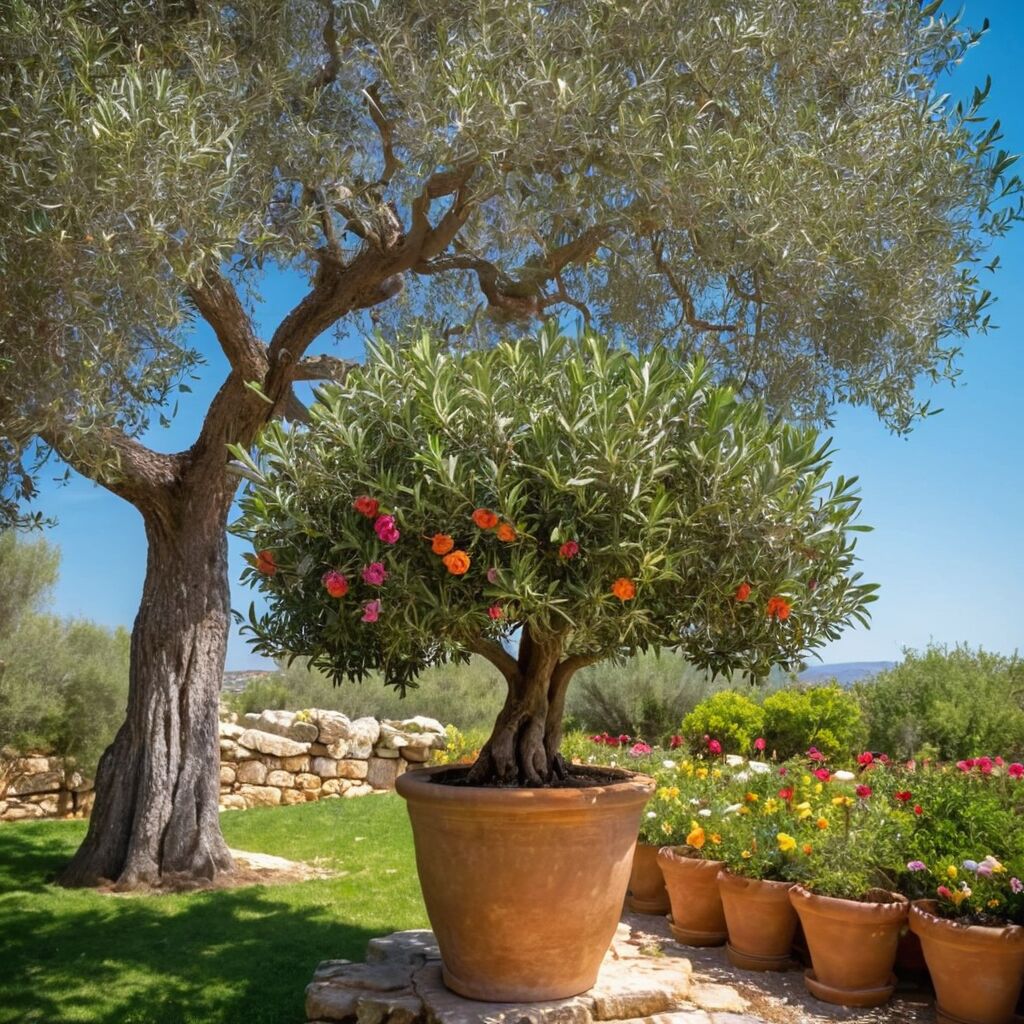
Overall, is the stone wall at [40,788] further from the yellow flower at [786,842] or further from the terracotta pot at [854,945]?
the terracotta pot at [854,945]

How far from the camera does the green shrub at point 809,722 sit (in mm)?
13672

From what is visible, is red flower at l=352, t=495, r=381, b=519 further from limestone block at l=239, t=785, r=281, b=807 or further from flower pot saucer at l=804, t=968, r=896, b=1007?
limestone block at l=239, t=785, r=281, b=807

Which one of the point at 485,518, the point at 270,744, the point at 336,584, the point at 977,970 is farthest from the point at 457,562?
the point at 270,744

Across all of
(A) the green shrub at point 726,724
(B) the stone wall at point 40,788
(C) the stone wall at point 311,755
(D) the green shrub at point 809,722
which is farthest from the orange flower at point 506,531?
(B) the stone wall at point 40,788

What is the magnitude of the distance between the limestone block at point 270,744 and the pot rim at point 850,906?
382 inches

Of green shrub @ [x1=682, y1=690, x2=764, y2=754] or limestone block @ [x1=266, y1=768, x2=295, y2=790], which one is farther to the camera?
limestone block @ [x1=266, y1=768, x2=295, y2=790]

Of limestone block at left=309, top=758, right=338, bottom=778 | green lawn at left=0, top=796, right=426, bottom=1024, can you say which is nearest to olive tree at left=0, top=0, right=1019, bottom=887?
green lawn at left=0, top=796, right=426, bottom=1024

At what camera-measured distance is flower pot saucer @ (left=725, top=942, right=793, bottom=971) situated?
20.7 ft

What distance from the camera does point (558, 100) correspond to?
5902mm

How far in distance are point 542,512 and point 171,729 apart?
6.49 meters

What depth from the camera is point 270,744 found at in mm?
13953

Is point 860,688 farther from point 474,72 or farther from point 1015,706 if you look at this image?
point 474,72

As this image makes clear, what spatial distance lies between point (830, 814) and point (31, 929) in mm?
6343

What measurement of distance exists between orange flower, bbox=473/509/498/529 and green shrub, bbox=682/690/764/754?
1000 cm
